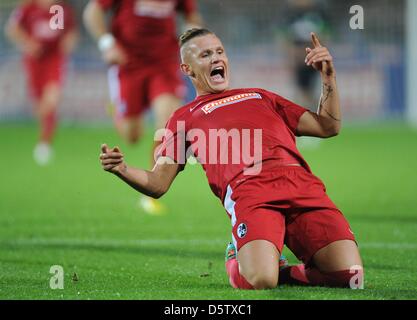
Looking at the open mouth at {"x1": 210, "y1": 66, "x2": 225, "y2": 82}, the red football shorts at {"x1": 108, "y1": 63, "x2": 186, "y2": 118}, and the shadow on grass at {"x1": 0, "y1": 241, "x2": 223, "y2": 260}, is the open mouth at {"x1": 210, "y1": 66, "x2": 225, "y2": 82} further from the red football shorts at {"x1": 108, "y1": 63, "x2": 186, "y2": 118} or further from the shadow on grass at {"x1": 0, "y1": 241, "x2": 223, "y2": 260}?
the red football shorts at {"x1": 108, "y1": 63, "x2": 186, "y2": 118}

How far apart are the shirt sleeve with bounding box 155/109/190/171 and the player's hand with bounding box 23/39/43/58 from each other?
10833mm

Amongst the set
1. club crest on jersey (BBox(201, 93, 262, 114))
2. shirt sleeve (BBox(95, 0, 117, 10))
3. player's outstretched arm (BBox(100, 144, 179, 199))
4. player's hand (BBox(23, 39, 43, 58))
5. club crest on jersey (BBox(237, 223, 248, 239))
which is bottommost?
club crest on jersey (BBox(237, 223, 248, 239))

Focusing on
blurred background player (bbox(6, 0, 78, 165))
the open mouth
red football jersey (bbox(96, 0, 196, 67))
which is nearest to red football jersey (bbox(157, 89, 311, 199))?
the open mouth

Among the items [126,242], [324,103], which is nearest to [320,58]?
[324,103]

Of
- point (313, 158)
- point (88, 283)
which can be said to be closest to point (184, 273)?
point (88, 283)

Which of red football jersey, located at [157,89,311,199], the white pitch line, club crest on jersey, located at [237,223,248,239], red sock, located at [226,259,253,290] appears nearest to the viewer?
red sock, located at [226,259,253,290]

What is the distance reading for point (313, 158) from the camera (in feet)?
49.9

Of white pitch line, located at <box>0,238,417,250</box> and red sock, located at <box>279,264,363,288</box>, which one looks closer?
red sock, located at <box>279,264,363,288</box>

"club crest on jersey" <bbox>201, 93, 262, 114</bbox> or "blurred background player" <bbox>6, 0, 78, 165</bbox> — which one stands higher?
"blurred background player" <bbox>6, 0, 78, 165</bbox>

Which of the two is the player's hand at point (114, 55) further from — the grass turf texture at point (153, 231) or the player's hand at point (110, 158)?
the player's hand at point (110, 158)

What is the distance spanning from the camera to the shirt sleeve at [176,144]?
19.2ft

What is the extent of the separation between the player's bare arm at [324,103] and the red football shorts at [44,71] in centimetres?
1069

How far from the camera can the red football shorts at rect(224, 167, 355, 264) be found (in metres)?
5.58
